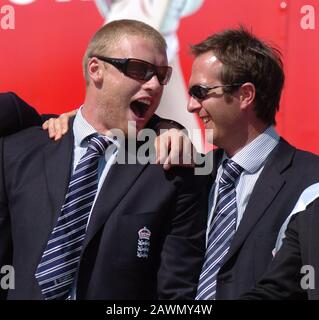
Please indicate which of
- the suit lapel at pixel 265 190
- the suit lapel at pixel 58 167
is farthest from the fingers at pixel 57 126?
the suit lapel at pixel 265 190

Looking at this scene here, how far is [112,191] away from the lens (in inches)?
103

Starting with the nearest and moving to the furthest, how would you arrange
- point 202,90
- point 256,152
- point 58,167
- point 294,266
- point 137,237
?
point 294,266 < point 137,237 < point 58,167 < point 256,152 < point 202,90

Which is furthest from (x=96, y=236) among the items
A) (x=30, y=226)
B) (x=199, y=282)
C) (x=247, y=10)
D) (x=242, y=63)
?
(x=247, y=10)

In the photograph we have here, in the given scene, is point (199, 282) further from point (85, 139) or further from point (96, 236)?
point (85, 139)

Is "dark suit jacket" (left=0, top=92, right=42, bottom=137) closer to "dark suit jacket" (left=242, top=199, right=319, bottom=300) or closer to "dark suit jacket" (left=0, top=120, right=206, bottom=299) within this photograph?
"dark suit jacket" (left=0, top=120, right=206, bottom=299)

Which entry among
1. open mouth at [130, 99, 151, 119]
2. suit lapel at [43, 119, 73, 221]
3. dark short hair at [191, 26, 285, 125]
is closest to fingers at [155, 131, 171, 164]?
open mouth at [130, 99, 151, 119]

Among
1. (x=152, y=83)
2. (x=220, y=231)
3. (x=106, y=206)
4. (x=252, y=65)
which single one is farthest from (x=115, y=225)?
(x=252, y=65)

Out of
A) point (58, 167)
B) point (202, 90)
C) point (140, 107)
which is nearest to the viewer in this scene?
point (58, 167)

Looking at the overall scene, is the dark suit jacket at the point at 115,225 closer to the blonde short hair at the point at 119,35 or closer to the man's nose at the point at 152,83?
the man's nose at the point at 152,83

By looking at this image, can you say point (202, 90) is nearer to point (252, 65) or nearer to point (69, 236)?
point (252, 65)

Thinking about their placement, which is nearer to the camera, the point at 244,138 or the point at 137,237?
the point at 137,237

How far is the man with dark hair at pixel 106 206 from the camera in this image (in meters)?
2.56

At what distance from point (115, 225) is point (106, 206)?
0.07 meters

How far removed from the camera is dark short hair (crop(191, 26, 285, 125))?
118 inches
